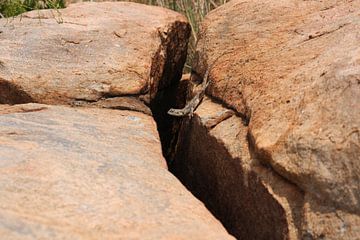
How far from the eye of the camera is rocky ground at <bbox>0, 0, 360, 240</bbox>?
2334mm

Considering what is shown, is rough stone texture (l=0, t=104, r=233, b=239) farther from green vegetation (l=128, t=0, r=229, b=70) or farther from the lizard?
green vegetation (l=128, t=0, r=229, b=70)

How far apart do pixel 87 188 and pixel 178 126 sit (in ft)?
6.81

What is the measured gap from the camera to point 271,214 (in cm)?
263

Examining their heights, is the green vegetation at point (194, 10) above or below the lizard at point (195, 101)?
above

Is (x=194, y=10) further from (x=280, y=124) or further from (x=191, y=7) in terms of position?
(x=280, y=124)

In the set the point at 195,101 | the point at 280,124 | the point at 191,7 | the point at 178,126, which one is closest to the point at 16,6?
the point at 191,7

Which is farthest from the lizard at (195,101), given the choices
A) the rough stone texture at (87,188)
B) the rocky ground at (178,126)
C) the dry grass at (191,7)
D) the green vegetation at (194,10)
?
the green vegetation at (194,10)

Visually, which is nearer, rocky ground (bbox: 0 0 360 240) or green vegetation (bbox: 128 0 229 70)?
rocky ground (bbox: 0 0 360 240)

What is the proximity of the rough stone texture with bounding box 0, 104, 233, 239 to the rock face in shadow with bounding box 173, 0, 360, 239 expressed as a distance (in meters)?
0.28

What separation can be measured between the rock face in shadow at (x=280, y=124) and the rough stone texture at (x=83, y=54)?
34 centimetres

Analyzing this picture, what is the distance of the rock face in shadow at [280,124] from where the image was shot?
239 cm

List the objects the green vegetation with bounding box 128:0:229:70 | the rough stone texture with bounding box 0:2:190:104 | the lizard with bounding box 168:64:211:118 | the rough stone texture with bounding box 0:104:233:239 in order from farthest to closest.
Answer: the green vegetation with bounding box 128:0:229:70
the rough stone texture with bounding box 0:2:190:104
the lizard with bounding box 168:64:211:118
the rough stone texture with bounding box 0:104:233:239

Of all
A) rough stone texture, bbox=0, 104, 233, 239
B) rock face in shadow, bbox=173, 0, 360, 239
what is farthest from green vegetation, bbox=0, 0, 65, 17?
rough stone texture, bbox=0, 104, 233, 239

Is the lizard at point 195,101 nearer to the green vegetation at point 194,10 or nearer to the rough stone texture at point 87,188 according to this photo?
the rough stone texture at point 87,188
